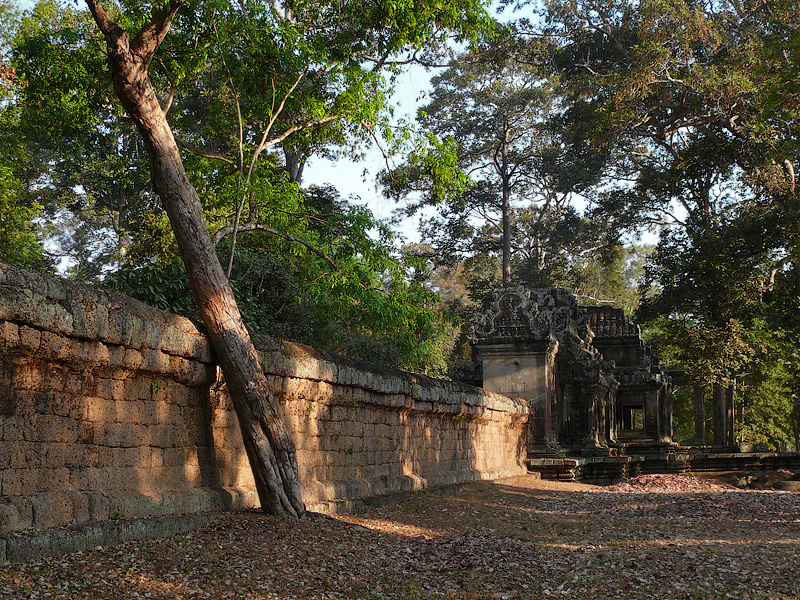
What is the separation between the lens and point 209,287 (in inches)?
283

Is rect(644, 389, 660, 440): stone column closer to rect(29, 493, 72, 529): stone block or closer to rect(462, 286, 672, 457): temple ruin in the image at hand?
rect(462, 286, 672, 457): temple ruin

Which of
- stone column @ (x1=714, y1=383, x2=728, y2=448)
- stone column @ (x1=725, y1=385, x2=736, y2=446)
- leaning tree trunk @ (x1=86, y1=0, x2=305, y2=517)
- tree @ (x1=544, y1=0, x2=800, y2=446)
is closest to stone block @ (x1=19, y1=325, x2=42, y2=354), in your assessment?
leaning tree trunk @ (x1=86, y1=0, x2=305, y2=517)

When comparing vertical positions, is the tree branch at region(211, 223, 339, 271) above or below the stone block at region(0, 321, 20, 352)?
above

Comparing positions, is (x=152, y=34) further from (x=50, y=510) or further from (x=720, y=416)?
(x=720, y=416)

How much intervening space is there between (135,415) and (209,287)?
162 cm

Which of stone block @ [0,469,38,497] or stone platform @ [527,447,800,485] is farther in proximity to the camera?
stone platform @ [527,447,800,485]

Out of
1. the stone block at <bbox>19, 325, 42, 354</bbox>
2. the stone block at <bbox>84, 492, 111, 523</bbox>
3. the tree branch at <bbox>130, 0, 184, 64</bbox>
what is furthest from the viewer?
the tree branch at <bbox>130, 0, 184, 64</bbox>

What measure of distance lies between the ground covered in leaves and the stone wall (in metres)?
0.40

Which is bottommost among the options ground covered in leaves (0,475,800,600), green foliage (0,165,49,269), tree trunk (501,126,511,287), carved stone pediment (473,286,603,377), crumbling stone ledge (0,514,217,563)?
ground covered in leaves (0,475,800,600)

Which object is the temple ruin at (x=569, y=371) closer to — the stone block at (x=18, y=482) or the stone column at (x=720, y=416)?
the stone column at (x=720, y=416)

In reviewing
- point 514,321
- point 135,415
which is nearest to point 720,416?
point 514,321

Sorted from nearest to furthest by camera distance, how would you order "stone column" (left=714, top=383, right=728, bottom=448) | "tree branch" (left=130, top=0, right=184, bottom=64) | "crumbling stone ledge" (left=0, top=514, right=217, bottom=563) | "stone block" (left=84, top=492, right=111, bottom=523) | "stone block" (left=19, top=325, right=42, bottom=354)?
"crumbling stone ledge" (left=0, top=514, right=217, bottom=563)
"stone block" (left=19, top=325, right=42, bottom=354)
"stone block" (left=84, top=492, right=111, bottom=523)
"tree branch" (left=130, top=0, right=184, bottom=64)
"stone column" (left=714, top=383, right=728, bottom=448)

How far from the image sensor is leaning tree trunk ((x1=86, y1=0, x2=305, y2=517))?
6.87 metres

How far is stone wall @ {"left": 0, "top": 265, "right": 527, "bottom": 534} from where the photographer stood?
15.8ft
